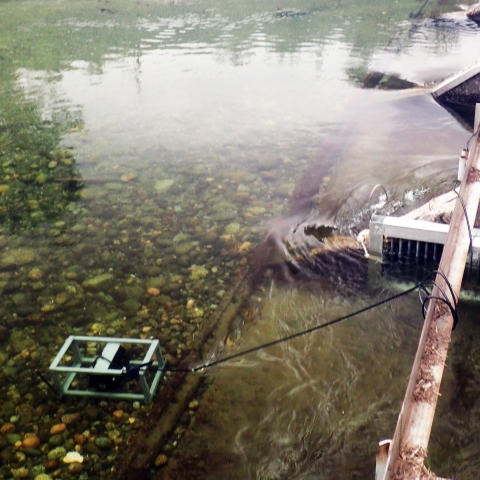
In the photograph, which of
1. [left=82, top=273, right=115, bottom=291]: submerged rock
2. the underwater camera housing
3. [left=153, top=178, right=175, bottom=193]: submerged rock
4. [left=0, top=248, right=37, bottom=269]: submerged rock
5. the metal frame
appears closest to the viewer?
the metal frame

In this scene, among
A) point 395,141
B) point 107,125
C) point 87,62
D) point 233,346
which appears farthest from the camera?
point 87,62

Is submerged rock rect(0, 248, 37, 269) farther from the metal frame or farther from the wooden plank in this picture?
the wooden plank

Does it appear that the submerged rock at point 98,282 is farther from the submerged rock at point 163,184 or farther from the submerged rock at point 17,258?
the submerged rock at point 163,184

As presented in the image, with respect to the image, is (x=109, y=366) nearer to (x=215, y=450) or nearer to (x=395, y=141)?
(x=215, y=450)

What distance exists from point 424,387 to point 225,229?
5.80 meters

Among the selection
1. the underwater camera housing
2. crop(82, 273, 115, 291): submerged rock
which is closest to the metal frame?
the underwater camera housing

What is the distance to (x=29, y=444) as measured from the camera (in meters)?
5.49

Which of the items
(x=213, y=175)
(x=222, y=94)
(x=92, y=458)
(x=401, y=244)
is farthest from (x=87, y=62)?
(x=92, y=458)

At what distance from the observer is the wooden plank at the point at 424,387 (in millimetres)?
3348

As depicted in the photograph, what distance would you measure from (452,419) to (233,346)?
2761mm

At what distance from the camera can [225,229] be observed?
9.27 m

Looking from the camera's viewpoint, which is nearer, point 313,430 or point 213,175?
point 313,430

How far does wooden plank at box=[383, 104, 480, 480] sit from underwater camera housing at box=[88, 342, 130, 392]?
131 inches

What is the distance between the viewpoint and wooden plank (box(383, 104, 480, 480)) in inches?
132
